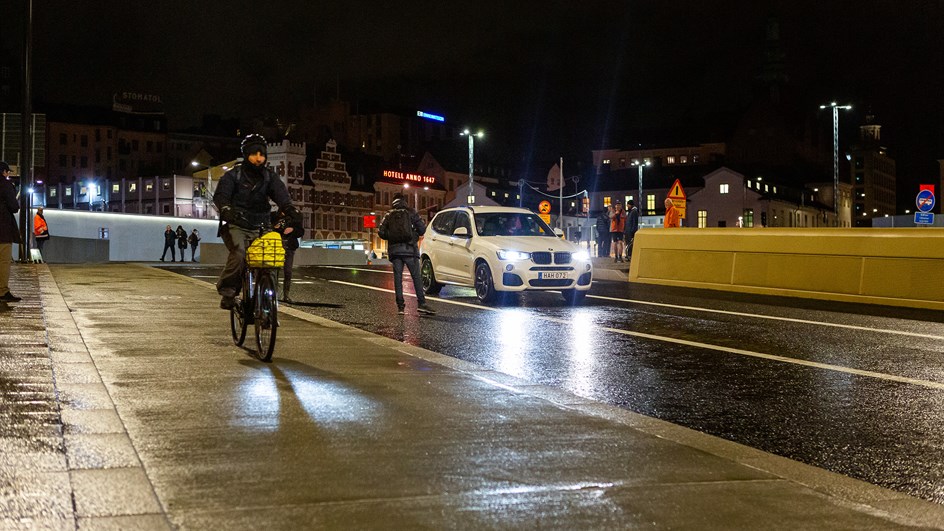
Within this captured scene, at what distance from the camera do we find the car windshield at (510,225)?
715 inches

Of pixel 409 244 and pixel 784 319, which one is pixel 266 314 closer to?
pixel 409 244

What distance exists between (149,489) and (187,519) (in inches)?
17.9

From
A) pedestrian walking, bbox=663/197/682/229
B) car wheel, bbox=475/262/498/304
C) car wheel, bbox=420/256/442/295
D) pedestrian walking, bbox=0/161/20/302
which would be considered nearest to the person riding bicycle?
pedestrian walking, bbox=0/161/20/302

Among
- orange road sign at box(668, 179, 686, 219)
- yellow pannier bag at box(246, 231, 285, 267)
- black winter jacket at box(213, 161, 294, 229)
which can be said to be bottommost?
yellow pannier bag at box(246, 231, 285, 267)

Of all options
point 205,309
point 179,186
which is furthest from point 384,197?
point 205,309

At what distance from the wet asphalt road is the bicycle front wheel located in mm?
1201

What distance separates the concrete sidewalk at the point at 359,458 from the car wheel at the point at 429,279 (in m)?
10.5

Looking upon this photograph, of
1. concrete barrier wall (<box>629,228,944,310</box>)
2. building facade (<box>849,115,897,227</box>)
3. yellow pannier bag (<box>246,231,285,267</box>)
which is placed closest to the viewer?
yellow pannier bag (<box>246,231,285,267</box>)

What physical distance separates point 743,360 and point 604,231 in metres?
28.5

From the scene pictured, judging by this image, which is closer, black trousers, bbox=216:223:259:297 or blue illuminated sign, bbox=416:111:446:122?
black trousers, bbox=216:223:259:297

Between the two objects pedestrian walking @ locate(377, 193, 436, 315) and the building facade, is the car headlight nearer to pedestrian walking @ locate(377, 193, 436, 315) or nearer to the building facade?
pedestrian walking @ locate(377, 193, 436, 315)

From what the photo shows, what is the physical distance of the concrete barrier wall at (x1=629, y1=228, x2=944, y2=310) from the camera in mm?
16453

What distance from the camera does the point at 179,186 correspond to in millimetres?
109812

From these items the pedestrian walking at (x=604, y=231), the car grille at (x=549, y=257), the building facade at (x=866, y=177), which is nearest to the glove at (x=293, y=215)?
the car grille at (x=549, y=257)
